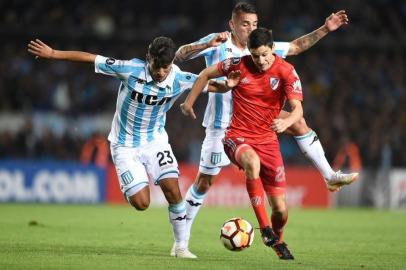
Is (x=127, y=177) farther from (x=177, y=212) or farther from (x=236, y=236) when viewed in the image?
(x=236, y=236)

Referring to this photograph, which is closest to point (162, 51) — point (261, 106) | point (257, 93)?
point (257, 93)

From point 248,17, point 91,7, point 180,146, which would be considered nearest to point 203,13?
point 91,7

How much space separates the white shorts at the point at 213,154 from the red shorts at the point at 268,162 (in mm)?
1343

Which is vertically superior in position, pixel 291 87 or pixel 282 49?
pixel 282 49

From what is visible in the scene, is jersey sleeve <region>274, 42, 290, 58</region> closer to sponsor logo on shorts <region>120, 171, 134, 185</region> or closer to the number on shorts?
the number on shorts

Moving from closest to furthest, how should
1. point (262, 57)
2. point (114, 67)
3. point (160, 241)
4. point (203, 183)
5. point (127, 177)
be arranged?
point (262, 57) → point (114, 67) → point (127, 177) → point (203, 183) → point (160, 241)

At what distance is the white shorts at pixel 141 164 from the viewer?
988cm

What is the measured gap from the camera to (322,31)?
10.5 metres

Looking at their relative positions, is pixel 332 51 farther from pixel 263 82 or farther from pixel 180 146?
pixel 263 82

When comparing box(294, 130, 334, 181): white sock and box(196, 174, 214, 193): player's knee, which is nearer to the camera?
box(294, 130, 334, 181): white sock

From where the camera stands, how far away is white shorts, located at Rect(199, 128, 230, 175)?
10938mm

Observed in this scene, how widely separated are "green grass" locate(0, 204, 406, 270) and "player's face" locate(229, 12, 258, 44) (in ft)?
8.15

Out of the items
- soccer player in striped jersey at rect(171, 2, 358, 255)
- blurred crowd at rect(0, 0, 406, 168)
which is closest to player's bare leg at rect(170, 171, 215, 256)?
soccer player in striped jersey at rect(171, 2, 358, 255)

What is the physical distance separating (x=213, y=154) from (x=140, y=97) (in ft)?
4.82
